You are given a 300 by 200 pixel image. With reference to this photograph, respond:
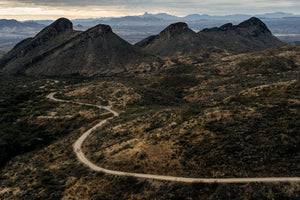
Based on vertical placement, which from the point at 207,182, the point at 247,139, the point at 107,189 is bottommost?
the point at 107,189

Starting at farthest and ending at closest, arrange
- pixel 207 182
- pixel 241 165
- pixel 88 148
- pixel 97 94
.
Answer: pixel 97 94 < pixel 88 148 < pixel 241 165 < pixel 207 182

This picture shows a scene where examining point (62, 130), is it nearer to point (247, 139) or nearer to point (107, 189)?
point (107, 189)

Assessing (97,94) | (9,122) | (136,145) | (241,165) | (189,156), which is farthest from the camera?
(97,94)

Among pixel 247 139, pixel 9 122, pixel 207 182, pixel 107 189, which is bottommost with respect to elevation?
pixel 9 122

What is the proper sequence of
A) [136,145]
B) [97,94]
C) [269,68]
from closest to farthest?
[136,145]
[97,94]
[269,68]

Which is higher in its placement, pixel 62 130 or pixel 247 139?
pixel 247 139

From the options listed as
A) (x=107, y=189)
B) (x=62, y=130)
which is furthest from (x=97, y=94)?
(x=107, y=189)

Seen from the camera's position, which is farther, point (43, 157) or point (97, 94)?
point (97, 94)

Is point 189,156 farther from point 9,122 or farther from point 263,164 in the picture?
point 9,122

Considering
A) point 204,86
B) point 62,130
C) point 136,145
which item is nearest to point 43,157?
point 62,130
